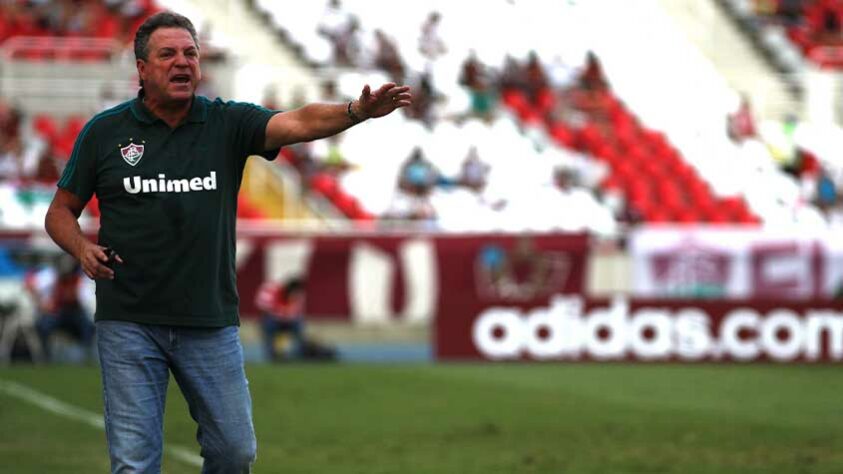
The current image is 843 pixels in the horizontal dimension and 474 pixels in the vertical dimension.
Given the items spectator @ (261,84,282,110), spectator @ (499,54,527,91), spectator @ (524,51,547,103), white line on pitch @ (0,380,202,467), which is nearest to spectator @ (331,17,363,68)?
spectator @ (261,84,282,110)

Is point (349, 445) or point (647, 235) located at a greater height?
point (647, 235)

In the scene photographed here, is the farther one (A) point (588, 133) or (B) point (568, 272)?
(A) point (588, 133)

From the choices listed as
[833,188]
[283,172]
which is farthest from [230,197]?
[833,188]

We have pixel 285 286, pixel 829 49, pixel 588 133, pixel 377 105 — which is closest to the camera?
pixel 377 105

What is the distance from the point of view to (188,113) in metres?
6.93

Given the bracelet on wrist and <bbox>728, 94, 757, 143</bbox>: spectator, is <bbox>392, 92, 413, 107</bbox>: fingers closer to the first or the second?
the bracelet on wrist

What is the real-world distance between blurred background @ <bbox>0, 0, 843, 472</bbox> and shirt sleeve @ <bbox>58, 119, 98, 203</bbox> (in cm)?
1722

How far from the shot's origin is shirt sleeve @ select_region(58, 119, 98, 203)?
22.4 ft

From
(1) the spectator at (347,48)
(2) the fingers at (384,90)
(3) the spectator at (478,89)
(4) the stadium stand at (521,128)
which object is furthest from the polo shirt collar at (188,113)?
(1) the spectator at (347,48)

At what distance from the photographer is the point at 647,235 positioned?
28.6m

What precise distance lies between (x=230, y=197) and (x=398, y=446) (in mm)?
6696

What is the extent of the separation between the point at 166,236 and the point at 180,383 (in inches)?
24.7

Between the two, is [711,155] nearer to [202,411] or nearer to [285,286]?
[285,286]

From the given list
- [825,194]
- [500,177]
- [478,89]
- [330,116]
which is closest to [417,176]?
[500,177]
